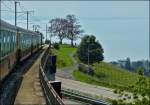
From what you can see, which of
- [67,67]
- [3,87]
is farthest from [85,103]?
[67,67]

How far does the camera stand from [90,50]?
99.8 metres

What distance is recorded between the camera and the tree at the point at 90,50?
99125 mm

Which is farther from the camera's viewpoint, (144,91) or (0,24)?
(144,91)

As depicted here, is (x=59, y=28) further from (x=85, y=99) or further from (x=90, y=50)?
(x=85, y=99)

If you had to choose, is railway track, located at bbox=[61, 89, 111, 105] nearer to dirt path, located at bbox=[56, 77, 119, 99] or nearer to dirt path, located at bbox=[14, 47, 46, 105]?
dirt path, located at bbox=[56, 77, 119, 99]

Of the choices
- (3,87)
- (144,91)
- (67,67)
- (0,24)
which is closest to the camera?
(0,24)

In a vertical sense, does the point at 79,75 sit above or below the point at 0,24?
below

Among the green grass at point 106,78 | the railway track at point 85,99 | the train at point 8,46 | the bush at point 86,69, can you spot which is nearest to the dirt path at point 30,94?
the train at point 8,46

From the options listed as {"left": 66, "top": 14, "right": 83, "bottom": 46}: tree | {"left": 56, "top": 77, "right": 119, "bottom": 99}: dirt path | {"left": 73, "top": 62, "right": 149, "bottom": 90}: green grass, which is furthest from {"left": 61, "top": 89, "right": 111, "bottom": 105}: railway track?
{"left": 66, "top": 14, "right": 83, "bottom": 46}: tree

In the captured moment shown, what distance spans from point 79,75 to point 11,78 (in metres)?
53.3

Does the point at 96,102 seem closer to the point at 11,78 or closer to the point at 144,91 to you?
the point at 144,91

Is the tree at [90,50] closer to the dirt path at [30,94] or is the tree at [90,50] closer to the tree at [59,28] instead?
the tree at [59,28]

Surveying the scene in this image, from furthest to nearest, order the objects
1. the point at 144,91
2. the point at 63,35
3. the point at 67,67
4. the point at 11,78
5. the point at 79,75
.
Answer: the point at 63,35
the point at 67,67
the point at 79,75
the point at 144,91
the point at 11,78

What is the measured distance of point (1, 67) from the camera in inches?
921
